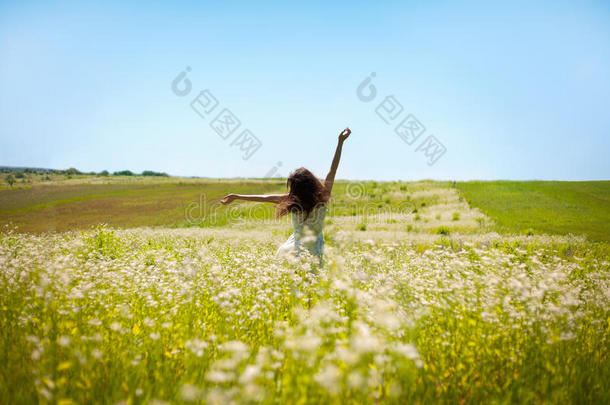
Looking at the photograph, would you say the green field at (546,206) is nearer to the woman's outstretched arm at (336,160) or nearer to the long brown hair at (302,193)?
the woman's outstretched arm at (336,160)

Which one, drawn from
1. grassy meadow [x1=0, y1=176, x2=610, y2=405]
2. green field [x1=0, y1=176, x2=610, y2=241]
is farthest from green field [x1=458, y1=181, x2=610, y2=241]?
grassy meadow [x1=0, y1=176, x2=610, y2=405]

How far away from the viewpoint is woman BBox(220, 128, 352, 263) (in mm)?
5543

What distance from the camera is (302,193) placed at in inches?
219

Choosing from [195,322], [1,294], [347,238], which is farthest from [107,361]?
[347,238]

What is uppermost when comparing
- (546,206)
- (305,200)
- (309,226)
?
(546,206)

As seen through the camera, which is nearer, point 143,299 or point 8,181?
point 143,299

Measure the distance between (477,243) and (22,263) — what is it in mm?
12211

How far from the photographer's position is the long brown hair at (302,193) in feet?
18.2

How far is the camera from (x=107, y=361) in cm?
283

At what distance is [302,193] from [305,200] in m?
0.14

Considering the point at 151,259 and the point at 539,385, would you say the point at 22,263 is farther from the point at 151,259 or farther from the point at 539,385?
the point at 539,385

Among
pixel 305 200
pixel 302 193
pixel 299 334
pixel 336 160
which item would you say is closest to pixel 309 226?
pixel 305 200

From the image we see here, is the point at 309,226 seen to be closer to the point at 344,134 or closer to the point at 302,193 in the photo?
the point at 302,193

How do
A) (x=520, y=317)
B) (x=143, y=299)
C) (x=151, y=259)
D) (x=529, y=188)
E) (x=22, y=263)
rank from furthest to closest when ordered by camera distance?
(x=529, y=188), (x=151, y=259), (x=22, y=263), (x=143, y=299), (x=520, y=317)
